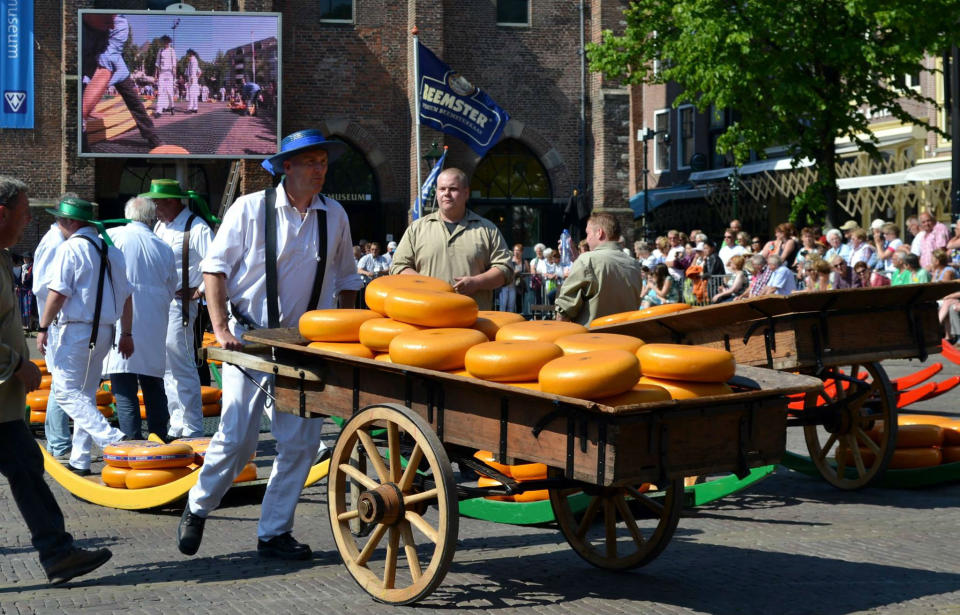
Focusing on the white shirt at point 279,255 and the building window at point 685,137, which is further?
the building window at point 685,137

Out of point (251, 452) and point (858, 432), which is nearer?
point (251, 452)

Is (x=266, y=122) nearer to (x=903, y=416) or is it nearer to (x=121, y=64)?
(x=121, y=64)

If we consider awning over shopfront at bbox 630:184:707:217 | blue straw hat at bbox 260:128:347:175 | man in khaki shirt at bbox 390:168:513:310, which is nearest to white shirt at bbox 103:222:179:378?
man in khaki shirt at bbox 390:168:513:310

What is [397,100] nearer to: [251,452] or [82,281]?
[82,281]

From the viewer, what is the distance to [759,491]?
8.23m

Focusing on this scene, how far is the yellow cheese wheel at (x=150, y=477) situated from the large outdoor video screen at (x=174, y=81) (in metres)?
23.4

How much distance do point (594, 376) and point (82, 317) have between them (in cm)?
510

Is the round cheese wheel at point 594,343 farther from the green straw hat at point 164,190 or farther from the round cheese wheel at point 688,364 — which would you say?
the green straw hat at point 164,190

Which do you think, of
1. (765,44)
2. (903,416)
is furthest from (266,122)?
(903,416)

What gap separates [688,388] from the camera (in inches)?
194

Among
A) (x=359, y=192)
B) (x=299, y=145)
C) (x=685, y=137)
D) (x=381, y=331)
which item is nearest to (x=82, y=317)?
(x=299, y=145)

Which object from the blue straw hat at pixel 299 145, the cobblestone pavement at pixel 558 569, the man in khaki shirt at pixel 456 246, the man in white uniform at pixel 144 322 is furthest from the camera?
the man in white uniform at pixel 144 322

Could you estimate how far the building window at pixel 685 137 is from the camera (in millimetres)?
46406

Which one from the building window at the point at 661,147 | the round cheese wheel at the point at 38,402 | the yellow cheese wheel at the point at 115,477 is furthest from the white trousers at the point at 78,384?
the building window at the point at 661,147
